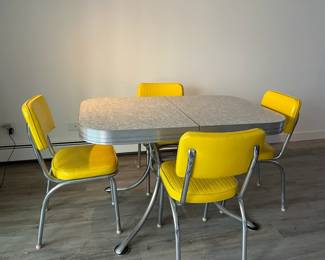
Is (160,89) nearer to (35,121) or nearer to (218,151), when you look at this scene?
(35,121)

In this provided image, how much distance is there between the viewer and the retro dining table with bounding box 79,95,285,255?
1.30 metres

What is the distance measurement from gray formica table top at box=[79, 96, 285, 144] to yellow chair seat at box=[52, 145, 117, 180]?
308mm

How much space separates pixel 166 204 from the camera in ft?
6.93

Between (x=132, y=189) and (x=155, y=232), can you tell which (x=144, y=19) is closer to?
(x=132, y=189)

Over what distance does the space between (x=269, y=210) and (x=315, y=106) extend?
1977 mm

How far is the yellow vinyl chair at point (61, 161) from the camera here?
4.81 feet

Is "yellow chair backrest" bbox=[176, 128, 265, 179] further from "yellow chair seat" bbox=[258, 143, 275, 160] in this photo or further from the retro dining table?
"yellow chair seat" bbox=[258, 143, 275, 160]

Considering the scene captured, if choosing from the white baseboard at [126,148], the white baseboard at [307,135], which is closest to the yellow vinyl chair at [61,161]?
the white baseboard at [126,148]

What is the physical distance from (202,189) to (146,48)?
5.68 feet

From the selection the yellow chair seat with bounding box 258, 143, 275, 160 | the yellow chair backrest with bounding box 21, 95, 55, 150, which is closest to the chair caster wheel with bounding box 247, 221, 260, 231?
the yellow chair seat with bounding box 258, 143, 275, 160

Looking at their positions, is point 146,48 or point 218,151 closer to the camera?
point 218,151

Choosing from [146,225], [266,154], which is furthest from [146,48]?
[146,225]

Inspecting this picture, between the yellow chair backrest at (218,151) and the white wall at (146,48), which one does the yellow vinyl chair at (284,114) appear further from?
the white wall at (146,48)

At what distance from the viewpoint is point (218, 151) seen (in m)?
1.18
